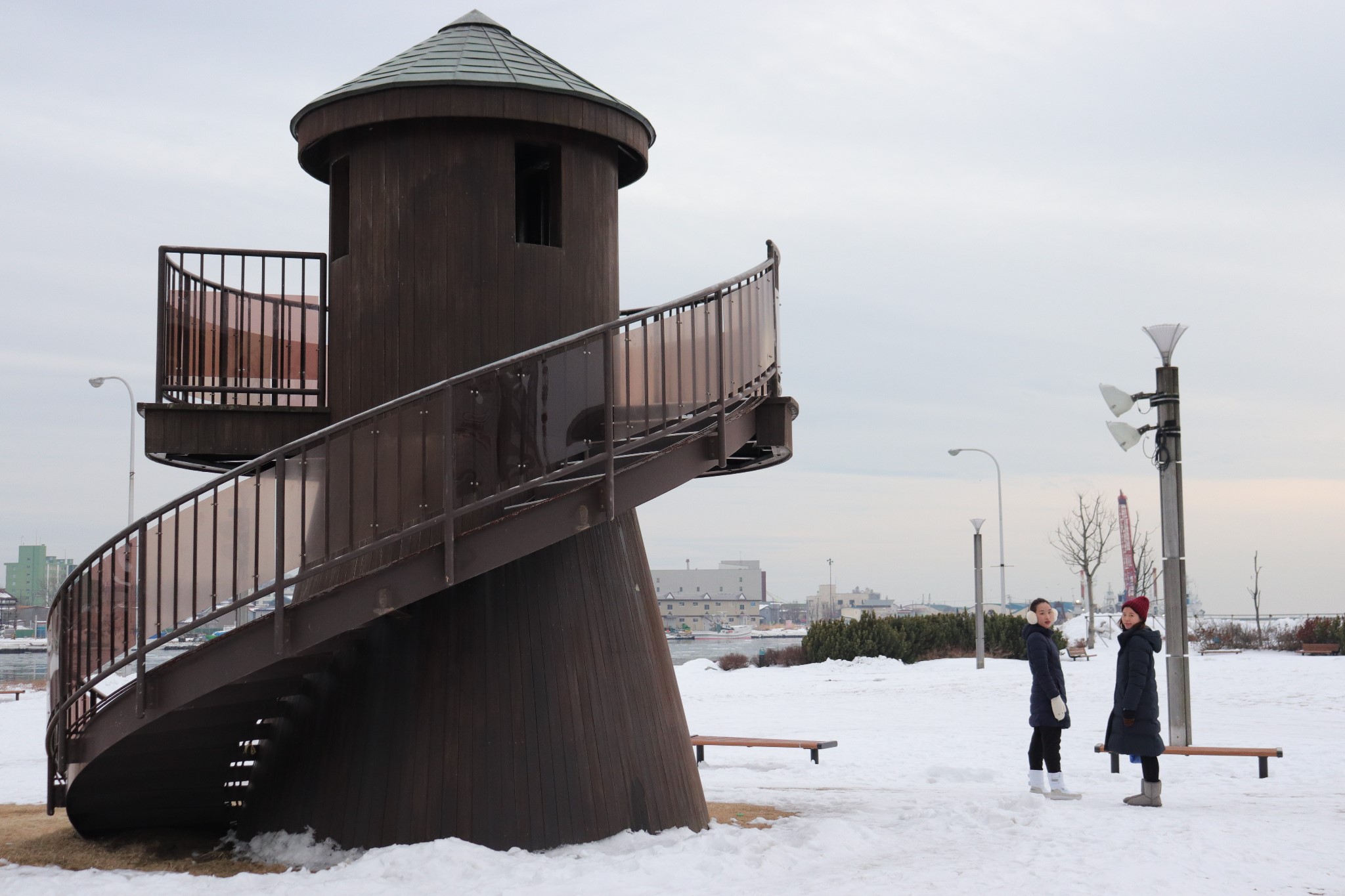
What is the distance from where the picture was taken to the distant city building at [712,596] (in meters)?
144

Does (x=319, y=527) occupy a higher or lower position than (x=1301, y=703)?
higher

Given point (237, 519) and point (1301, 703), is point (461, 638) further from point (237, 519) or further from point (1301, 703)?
point (1301, 703)


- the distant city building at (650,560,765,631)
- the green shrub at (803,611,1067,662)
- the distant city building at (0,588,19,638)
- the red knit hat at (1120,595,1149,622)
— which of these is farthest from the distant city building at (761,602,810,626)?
the red knit hat at (1120,595,1149,622)

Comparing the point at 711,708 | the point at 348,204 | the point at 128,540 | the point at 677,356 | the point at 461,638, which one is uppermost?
the point at 348,204

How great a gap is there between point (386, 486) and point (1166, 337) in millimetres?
10537

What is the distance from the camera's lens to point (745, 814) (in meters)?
11.4

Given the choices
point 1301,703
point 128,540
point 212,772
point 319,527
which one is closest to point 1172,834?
point 319,527

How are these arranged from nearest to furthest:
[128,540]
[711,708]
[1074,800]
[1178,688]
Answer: [128,540] < [1074,800] < [1178,688] < [711,708]

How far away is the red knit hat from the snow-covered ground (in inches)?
63.4

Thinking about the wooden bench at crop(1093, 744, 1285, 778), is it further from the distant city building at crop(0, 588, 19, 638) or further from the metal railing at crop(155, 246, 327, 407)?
the distant city building at crop(0, 588, 19, 638)

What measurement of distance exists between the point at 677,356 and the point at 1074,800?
5.48 metres

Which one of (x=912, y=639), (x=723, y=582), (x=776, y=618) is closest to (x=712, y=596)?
(x=723, y=582)

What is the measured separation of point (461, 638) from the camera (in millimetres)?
9398

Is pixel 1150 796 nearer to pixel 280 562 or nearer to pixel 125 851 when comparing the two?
pixel 280 562
